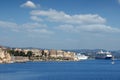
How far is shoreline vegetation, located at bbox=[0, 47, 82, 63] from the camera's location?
144 m

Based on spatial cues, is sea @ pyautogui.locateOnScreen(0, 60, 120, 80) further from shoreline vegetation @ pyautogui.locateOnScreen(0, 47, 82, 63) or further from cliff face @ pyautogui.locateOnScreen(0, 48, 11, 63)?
shoreline vegetation @ pyautogui.locateOnScreen(0, 47, 82, 63)

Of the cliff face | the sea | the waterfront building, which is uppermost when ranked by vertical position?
the waterfront building

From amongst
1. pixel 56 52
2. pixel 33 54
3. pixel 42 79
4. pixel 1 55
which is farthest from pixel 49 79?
pixel 56 52

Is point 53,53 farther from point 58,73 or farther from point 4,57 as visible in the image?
point 58,73

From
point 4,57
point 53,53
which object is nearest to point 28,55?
point 53,53

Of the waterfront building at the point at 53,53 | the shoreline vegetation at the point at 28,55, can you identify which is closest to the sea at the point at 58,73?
the shoreline vegetation at the point at 28,55

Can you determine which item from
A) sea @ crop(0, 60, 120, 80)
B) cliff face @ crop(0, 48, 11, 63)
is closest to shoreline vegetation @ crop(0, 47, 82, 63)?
cliff face @ crop(0, 48, 11, 63)

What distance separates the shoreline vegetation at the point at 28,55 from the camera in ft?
472

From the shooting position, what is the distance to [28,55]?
569 ft

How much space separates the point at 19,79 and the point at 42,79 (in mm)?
3595

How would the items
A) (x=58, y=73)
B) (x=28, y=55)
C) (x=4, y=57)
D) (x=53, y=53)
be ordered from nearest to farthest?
1. (x=58, y=73)
2. (x=4, y=57)
3. (x=28, y=55)
4. (x=53, y=53)

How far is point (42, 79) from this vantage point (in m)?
60.3

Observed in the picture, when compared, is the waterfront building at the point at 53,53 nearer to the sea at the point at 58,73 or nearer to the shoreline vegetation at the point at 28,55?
the shoreline vegetation at the point at 28,55

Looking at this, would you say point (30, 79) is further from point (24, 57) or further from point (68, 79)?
point (24, 57)
